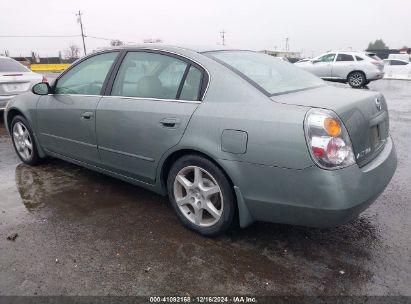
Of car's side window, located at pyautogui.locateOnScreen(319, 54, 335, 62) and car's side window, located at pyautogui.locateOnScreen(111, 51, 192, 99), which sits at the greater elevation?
car's side window, located at pyautogui.locateOnScreen(111, 51, 192, 99)

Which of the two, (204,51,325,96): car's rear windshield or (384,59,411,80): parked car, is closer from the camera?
(204,51,325,96): car's rear windshield

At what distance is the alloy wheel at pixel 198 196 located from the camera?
2.77 metres

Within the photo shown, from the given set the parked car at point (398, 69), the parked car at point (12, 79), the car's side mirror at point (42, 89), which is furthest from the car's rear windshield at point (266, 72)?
the parked car at point (398, 69)

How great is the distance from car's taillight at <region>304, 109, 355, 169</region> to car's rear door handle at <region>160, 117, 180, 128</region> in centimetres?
102

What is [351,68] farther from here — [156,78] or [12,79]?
[156,78]

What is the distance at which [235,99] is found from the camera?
2.60 meters

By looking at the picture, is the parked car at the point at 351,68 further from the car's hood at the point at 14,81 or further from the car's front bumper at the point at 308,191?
the car's front bumper at the point at 308,191

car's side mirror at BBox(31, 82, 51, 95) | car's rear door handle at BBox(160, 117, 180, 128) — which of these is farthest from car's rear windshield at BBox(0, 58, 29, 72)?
car's rear door handle at BBox(160, 117, 180, 128)

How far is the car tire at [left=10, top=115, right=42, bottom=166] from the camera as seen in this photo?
14.9 ft

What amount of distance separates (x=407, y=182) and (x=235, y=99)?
254 centimetres

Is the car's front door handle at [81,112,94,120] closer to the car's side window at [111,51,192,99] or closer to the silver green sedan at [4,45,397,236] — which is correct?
the silver green sedan at [4,45,397,236]

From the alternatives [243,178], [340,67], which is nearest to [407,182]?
[243,178]

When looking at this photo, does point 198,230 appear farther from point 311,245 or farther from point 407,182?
point 407,182

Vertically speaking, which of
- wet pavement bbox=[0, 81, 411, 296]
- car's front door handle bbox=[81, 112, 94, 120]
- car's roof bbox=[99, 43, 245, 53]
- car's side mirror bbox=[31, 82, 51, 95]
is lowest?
wet pavement bbox=[0, 81, 411, 296]
